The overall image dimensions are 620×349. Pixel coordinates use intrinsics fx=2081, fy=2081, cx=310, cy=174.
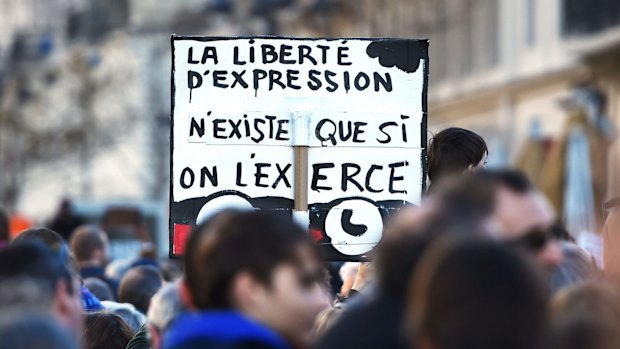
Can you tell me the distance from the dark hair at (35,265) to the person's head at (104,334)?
6.76ft

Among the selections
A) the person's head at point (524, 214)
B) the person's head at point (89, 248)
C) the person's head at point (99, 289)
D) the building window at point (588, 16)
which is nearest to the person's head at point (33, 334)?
the person's head at point (524, 214)

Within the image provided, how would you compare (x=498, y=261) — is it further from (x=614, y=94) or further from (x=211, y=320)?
(x=614, y=94)

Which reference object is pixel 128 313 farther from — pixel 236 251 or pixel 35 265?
pixel 236 251

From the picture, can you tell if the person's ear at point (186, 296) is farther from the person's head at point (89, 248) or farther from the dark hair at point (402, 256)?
the person's head at point (89, 248)

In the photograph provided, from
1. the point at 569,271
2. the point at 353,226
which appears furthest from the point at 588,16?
the point at 569,271

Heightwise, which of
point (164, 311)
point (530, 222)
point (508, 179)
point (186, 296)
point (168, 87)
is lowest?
point (164, 311)

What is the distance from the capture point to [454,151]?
749cm

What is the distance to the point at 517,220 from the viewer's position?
16.9 feet

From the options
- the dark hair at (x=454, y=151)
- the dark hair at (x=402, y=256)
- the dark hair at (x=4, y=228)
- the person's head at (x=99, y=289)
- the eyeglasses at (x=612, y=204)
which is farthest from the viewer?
the dark hair at (x=4, y=228)

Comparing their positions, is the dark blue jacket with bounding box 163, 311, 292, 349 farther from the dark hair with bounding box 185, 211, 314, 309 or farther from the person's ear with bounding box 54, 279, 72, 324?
the person's ear with bounding box 54, 279, 72, 324

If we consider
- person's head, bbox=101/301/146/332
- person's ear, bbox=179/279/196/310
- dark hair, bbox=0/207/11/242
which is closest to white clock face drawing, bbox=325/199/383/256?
person's head, bbox=101/301/146/332

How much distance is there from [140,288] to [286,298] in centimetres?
644

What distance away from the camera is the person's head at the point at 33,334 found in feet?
15.6

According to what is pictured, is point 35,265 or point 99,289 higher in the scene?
point 35,265
